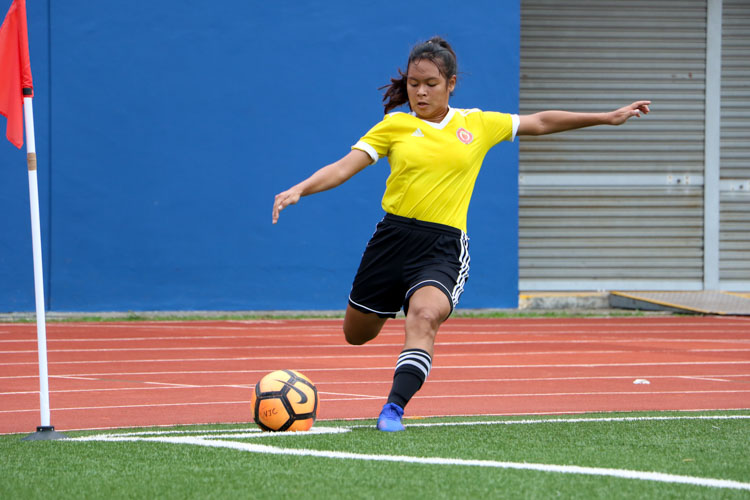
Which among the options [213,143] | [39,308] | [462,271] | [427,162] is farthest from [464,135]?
[213,143]

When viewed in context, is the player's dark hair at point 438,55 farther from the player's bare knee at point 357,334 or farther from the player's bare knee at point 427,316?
the player's bare knee at point 357,334

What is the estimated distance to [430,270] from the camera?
5.88 metres

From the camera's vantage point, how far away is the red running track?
7.86 m

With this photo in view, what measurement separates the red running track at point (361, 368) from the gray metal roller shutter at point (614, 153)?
3246mm

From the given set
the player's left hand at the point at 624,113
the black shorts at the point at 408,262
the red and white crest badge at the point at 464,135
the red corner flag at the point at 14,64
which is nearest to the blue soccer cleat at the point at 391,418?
the black shorts at the point at 408,262

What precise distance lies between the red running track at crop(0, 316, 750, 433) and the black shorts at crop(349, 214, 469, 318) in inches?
62.0

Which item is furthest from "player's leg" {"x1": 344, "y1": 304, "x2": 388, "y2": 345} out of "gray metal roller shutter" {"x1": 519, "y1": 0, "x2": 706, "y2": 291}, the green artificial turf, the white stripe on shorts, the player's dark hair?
"gray metal roller shutter" {"x1": 519, "y1": 0, "x2": 706, "y2": 291}

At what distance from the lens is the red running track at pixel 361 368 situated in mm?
7859

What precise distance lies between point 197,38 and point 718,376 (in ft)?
32.6

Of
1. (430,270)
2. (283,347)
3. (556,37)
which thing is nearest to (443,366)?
(283,347)

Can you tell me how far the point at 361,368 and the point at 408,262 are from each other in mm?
4568

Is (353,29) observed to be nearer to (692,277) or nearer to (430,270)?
(692,277)

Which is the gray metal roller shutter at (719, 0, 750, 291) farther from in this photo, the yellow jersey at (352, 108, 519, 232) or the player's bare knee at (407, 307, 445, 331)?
the player's bare knee at (407, 307, 445, 331)

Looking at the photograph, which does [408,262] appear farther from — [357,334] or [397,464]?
[397,464]
